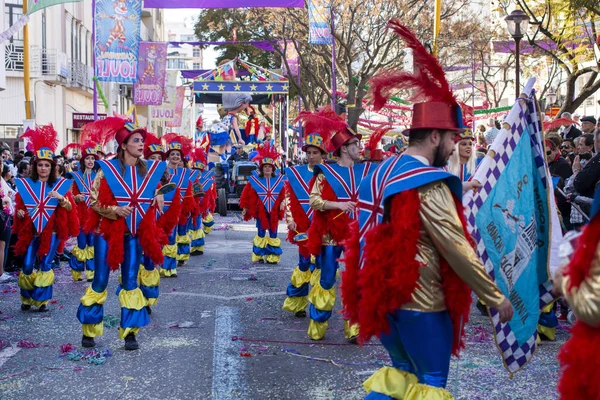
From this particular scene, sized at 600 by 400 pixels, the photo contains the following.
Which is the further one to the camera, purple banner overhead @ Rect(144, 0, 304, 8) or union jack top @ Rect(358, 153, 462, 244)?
purple banner overhead @ Rect(144, 0, 304, 8)

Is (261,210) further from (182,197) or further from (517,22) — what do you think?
(517,22)

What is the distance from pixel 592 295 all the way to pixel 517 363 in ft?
6.33

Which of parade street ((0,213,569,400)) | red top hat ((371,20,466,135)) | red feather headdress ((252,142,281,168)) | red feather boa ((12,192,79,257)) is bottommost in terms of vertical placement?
parade street ((0,213,569,400))

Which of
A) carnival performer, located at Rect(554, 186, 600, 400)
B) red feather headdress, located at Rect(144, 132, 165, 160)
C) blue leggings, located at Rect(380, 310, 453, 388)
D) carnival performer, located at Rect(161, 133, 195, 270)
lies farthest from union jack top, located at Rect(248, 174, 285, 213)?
carnival performer, located at Rect(554, 186, 600, 400)

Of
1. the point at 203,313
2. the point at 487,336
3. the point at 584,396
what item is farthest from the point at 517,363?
the point at 203,313

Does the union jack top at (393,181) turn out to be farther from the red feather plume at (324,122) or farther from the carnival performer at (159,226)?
the carnival performer at (159,226)

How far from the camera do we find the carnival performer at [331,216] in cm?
750

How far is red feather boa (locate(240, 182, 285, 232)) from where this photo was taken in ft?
45.3

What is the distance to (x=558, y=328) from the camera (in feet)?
27.0

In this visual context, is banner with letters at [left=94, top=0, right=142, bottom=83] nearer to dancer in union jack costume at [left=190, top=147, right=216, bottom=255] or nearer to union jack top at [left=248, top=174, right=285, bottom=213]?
dancer in union jack costume at [left=190, top=147, right=216, bottom=255]

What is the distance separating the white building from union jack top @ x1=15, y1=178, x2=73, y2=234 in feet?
61.1

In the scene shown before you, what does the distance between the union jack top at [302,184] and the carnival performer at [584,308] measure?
603cm

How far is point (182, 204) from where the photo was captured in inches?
513

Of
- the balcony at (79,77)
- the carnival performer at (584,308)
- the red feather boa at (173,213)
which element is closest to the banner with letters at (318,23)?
the balcony at (79,77)
